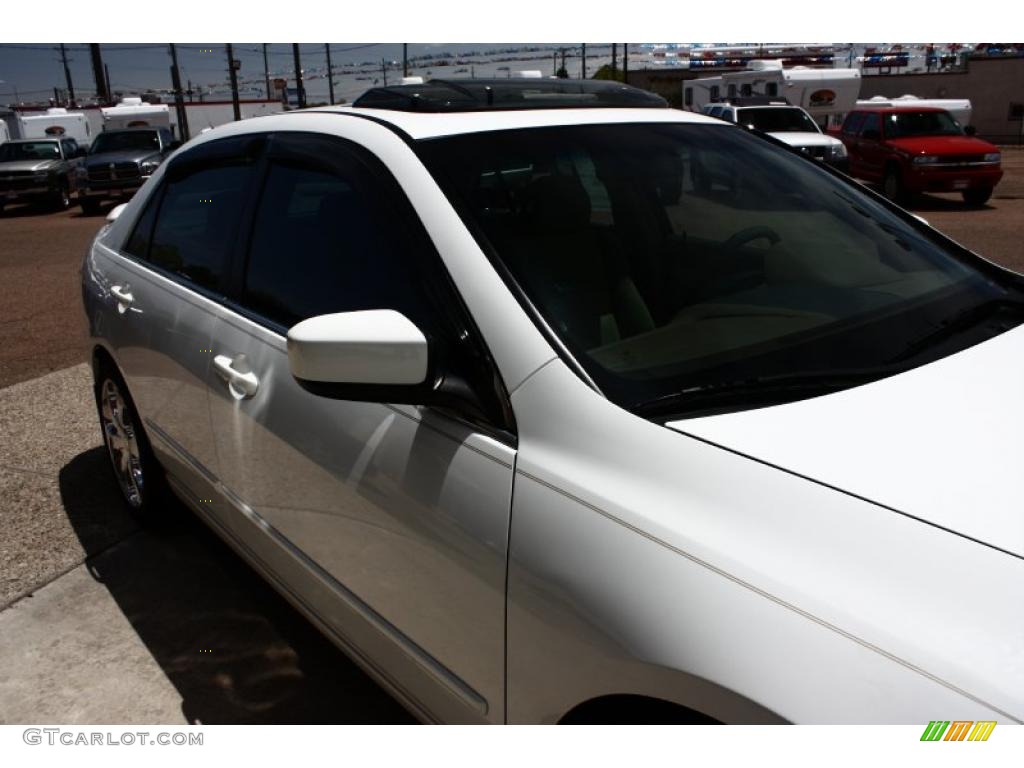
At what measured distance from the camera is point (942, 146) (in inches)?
607

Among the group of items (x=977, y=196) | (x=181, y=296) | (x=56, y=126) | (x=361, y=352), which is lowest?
(x=977, y=196)

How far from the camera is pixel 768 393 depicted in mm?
1708

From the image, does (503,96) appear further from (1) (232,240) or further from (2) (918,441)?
(2) (918,441)

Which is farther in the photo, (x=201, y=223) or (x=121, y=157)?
(x=121, y=157)

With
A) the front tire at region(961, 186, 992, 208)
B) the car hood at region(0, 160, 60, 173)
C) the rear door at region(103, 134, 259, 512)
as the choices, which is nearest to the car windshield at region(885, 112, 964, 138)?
the front tire at region(961, 186, 992, 208)

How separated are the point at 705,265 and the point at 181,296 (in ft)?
5.56

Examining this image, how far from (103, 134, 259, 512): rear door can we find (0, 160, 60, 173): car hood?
1967 cm

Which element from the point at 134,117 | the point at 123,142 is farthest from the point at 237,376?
the point at 134,117

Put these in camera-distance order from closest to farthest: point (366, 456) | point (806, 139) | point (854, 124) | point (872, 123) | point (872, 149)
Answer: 1. point (366, 456)
2. point (806, 139)
3. point (872, 149)
4. point (872, 123)
5. point (854, 124)

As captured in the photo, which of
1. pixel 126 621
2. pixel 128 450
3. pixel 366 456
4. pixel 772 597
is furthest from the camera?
pixel 128 450

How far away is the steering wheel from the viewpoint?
2426 mm

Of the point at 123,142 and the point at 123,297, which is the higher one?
the point at 123,297

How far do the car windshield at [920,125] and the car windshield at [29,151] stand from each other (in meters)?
18.6
